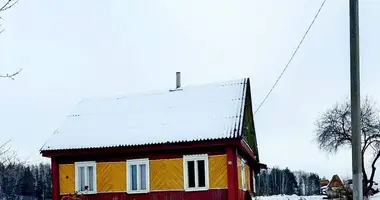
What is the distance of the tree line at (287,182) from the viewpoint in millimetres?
113900

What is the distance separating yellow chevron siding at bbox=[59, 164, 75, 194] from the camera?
24202mm

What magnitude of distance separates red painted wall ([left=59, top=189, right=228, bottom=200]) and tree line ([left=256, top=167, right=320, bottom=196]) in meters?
85.6

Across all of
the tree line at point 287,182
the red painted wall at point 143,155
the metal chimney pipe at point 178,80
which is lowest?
the tree line at point 287,182

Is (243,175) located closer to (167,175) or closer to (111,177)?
(167,175)

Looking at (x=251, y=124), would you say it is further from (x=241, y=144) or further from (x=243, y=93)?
(x=241, y=144)

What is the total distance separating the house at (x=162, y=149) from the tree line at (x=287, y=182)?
83510 millimetres

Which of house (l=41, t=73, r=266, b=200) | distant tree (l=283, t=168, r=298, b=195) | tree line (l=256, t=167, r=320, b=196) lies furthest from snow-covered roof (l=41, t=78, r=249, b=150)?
distant tree (l=283, t=168, r=298, b=195)

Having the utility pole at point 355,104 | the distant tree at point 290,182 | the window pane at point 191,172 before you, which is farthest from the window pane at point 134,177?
the distant tree at point 290,182

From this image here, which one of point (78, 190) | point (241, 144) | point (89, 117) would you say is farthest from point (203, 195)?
point (89, 117)

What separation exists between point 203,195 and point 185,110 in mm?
4495

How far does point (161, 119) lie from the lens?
25.0 meters

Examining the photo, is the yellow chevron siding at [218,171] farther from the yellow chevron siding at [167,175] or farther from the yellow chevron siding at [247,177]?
the yellow chevron siding at [247,177]

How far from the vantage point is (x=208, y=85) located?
26672 millimetres

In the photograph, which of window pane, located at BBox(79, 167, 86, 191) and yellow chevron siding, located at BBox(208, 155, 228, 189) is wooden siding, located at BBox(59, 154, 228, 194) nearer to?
yellow chevron siding, located at BBox(208, 155, 228, 189)
